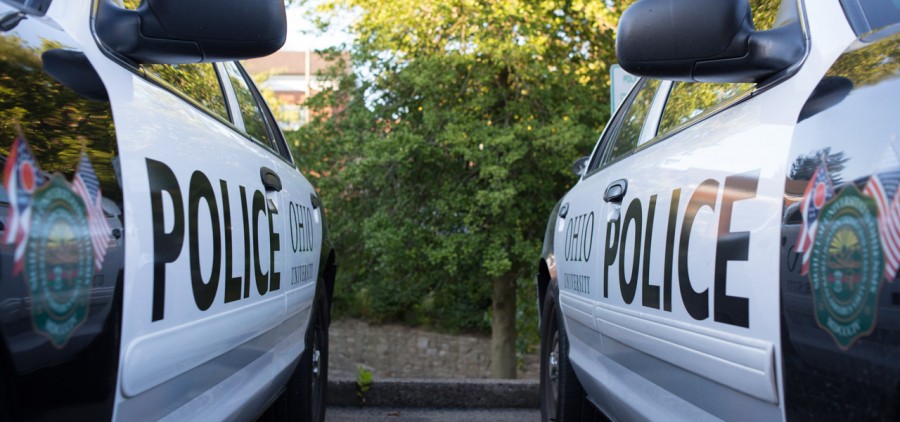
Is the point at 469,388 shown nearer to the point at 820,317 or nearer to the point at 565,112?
the point at 820,317

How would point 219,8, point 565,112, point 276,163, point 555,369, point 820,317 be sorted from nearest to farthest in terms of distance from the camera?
point 820,317, point 219,8, point 276,163, point 555,369, point 565,112

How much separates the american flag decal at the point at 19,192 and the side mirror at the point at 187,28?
0.64 m

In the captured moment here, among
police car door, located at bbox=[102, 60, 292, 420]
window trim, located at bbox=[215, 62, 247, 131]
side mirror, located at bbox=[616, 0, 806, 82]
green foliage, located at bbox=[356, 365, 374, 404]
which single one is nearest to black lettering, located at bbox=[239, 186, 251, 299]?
police car door, located at bbox=[102, 60, 292, 420]

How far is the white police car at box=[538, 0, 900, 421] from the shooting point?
146 centimetres

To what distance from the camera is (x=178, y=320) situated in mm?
2172

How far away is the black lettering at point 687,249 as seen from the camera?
222cm

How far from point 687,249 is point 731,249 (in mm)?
300

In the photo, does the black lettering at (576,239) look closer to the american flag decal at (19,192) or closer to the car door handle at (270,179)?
the car door handle at (270,179)

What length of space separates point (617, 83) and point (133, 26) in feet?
18.3

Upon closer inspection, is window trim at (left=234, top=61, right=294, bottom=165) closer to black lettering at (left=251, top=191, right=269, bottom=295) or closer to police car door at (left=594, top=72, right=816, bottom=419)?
black lettering at (left=251, top=191, right=269, bottom=295)

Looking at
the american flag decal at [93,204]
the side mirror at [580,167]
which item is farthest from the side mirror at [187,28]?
the side mirror at [580,167]

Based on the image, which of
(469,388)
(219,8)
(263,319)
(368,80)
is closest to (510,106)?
(368,80)

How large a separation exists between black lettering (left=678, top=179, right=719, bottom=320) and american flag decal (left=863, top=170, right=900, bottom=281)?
78 cm

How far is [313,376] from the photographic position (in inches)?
171
